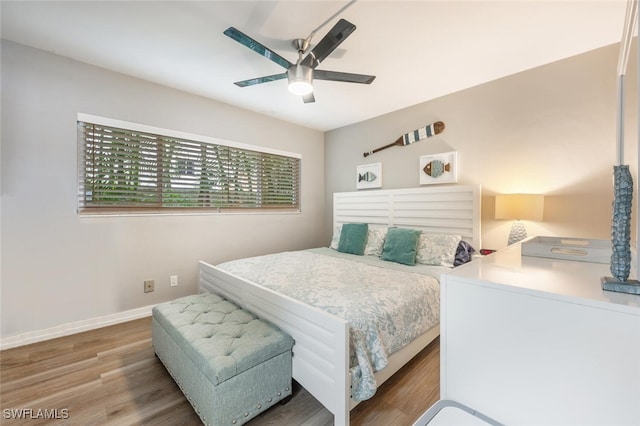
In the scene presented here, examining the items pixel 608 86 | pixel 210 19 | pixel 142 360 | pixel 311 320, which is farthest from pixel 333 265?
pixel 608 86

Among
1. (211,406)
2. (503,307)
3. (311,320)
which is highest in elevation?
(503,307)

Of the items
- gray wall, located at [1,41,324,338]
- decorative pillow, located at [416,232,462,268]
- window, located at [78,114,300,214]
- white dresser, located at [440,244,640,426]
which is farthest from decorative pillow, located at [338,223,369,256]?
white dresser, located at [440,244,640,426]

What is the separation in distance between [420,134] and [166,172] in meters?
3.12

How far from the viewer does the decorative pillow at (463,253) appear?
8.75 ft

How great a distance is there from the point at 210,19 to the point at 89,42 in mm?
1142

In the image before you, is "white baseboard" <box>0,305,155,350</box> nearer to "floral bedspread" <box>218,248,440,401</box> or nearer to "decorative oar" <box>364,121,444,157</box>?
"floral bedspread" <box>218,248,440,401</box>

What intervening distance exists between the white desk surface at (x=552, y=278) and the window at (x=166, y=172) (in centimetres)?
301

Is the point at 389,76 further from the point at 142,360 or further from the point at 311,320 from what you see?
the point at 142,360

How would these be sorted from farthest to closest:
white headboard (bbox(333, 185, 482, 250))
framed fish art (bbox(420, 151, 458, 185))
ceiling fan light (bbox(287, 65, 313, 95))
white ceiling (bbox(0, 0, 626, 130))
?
framed fish art (bbox(420, 151, 458, 185)), white headboard (bbox(333, 185, 482, 250)), ceiling fan light (bbox(287, 65, 313, 95)), white ceiling (bbox(0, 0, 626, 130))

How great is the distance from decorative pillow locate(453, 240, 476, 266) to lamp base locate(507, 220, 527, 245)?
1.16ft

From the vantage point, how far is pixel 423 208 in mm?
3240

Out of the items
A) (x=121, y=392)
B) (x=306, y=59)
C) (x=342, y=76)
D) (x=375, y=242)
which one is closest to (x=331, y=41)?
(x=306, y=59)

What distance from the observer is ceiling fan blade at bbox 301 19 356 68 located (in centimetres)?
150

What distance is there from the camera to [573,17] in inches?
73.9
